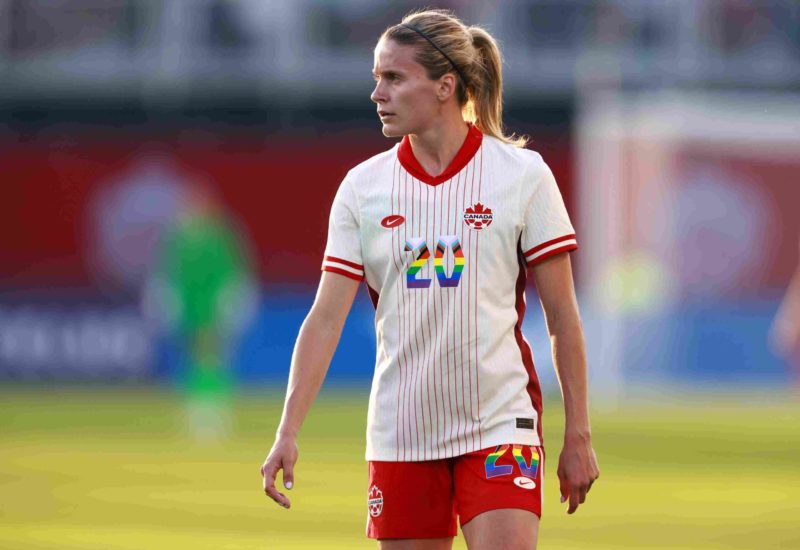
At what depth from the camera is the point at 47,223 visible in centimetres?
2952

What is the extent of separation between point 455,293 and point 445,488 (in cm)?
57

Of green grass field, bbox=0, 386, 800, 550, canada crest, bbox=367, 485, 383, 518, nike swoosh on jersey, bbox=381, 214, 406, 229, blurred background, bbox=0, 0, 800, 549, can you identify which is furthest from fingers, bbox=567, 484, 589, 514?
blurred background, bbox=0, 0, 800, 549

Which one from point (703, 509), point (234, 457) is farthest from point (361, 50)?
point (703, 509)

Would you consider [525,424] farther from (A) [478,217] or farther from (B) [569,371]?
(A) [478,217]

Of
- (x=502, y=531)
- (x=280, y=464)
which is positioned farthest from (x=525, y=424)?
(x=280, y=464)

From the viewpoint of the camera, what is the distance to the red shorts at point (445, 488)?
5.29 metres

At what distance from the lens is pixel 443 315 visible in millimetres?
5340

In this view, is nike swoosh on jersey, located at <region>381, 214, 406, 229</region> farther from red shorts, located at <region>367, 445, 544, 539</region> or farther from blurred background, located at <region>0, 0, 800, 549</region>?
blurred background, located at <region>0, 0, 800, 549</region>

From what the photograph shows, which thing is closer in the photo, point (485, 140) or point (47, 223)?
point (485, 140)

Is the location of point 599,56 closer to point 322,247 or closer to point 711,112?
point 711,112

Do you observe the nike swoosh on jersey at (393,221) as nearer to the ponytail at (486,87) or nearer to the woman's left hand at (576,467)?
the ponytail at (486,87)

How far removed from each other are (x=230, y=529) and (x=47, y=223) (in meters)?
18.7

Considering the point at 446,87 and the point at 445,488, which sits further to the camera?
the point at 446,87

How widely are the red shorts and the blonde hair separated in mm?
972
